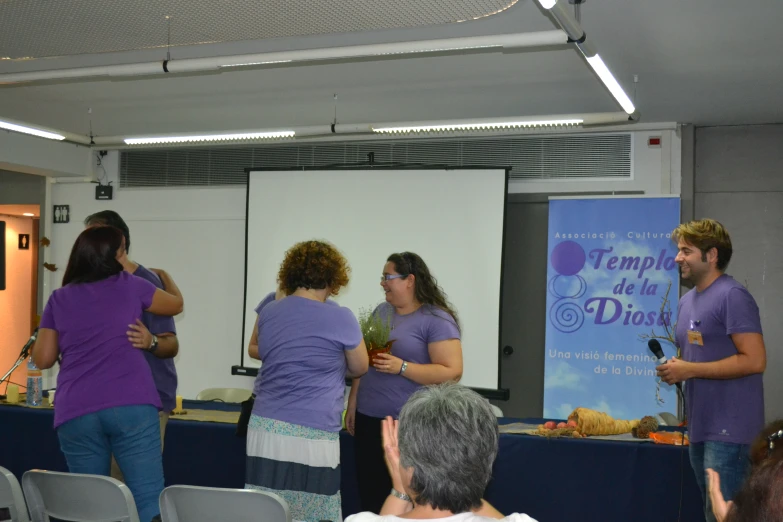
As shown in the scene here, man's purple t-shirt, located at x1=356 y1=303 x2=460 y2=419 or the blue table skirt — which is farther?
the blue table skirt

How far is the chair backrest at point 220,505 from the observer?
232 cm

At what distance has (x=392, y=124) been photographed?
608 centimetres

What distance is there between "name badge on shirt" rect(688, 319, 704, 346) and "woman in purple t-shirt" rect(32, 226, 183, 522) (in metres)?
2.09

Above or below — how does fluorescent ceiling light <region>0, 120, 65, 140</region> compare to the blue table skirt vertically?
above

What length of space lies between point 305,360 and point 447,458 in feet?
4.25

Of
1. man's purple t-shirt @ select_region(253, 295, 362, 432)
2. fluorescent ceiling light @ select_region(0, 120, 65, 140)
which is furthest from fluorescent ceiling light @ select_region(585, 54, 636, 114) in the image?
fluorescent ceiling light @ select_region(0, 120, 65, 140)

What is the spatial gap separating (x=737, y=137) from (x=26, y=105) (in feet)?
19.5

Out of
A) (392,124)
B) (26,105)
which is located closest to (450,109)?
(392,124)

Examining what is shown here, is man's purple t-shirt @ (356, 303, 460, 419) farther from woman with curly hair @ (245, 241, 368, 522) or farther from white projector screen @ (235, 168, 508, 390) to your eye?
white projector screen @ (235, 168, 508, 390)

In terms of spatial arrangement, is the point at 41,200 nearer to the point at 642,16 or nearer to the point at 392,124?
the point at 392,124

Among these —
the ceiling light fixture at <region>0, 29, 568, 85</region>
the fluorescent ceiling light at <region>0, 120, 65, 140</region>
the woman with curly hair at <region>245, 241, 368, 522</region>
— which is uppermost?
the ceiling light fixture at <region>0, 29, 568, 85</region>

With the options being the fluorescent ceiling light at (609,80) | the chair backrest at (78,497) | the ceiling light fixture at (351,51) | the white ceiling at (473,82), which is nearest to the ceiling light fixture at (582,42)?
the fluorescent ceiling light at (609,80)

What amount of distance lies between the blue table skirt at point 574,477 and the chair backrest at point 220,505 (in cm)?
142

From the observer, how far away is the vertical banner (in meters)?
6.34
